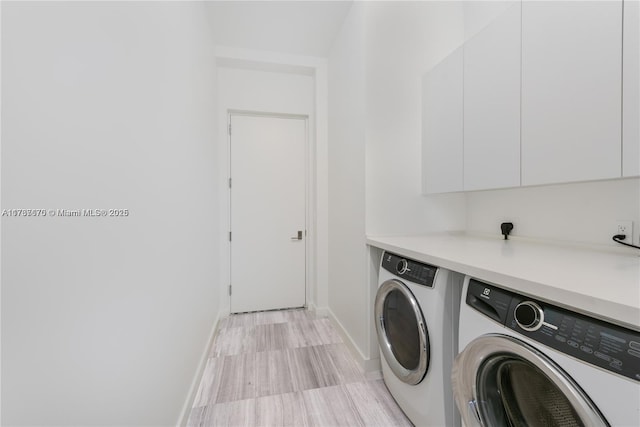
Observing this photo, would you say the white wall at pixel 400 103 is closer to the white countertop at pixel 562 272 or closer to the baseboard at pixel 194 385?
the white countertop at pixel 562 272

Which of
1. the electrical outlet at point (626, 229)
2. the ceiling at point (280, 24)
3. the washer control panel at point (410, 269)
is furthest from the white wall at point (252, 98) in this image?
the electrical outlet at point (626, 229)

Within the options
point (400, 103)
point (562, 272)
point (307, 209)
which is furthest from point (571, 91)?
point (307, 209)

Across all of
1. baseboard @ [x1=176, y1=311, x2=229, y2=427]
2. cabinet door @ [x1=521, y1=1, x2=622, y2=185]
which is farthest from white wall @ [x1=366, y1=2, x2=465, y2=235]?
baseboard @ [x1=176, y1=311, x2=229, y2=427]

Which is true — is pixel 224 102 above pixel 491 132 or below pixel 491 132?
above

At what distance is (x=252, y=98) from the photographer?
273cm

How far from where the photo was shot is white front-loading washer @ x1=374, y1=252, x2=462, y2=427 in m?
1.14

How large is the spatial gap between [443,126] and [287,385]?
2.02 m

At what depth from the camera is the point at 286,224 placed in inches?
114

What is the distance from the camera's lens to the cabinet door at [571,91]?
1.02 m

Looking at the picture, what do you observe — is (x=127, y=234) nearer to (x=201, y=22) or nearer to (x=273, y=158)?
(x=201, y=22)

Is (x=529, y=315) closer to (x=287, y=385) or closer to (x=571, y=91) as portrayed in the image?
(x=571, y=91)

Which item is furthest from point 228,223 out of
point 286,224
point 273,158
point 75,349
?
point 75,349

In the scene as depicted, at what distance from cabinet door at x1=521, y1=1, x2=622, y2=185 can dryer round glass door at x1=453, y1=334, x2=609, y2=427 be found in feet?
2.80

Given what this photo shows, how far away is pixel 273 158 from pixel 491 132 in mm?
2035
